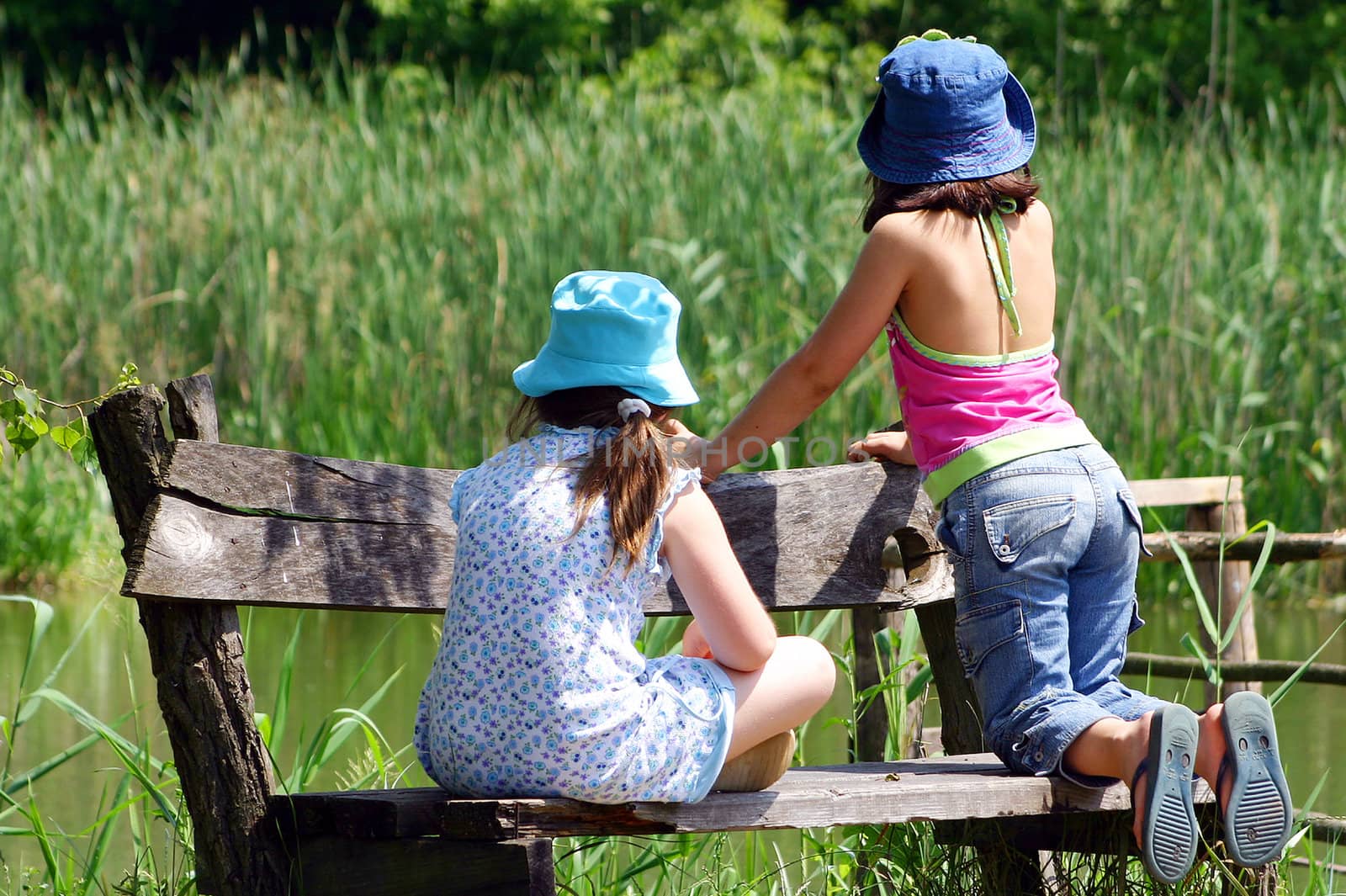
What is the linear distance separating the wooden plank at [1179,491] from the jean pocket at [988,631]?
1214mm

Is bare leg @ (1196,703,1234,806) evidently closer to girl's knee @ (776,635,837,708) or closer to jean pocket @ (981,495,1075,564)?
jean pocket @ (981,495,1075,564)

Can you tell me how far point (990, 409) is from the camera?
7.32 ft

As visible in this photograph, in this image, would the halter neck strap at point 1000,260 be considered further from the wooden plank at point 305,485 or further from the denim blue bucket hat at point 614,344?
the wooden plank at point 305,485

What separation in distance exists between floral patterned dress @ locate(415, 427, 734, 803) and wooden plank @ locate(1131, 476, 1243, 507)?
5.58 feet

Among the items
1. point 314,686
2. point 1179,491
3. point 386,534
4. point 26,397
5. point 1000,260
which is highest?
point 1000,260

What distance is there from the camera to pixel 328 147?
7773mm

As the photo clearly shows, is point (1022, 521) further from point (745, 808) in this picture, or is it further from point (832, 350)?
point (745, 808)

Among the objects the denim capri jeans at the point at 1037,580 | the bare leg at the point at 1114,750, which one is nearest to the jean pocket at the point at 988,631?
the denim capri jeans at the point at 1037,580

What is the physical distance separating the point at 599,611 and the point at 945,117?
0.90m

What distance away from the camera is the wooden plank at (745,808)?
183cm

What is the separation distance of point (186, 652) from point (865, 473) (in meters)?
1.12

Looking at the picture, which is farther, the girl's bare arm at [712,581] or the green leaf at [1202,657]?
the green leaf at [1202,657]

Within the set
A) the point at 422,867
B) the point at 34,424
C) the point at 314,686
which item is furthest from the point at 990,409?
the point at 314,686

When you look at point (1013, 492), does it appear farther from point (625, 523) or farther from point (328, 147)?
point (328, 147)
